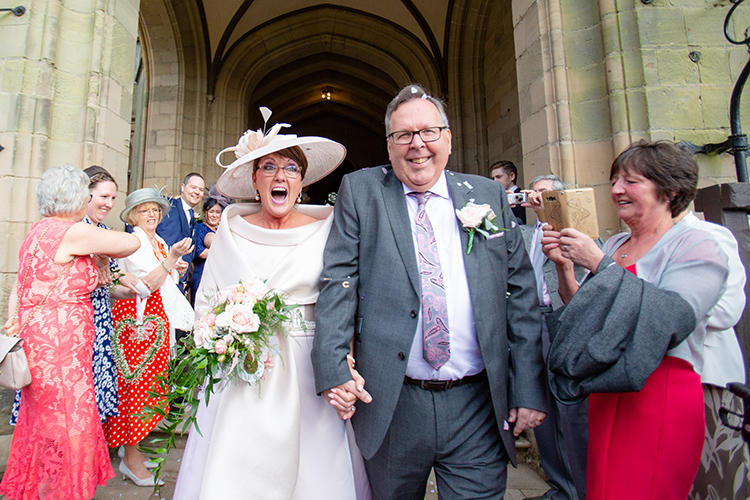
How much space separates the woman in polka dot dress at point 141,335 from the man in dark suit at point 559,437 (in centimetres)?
227

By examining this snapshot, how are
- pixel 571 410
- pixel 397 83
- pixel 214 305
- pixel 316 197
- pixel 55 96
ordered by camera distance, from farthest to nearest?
pixel 316 197, pixel 397 83, pixel 55 96, pixel 571 410, pixel 214 305

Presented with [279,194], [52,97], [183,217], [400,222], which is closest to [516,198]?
[400,222]

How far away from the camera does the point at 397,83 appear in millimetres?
11492

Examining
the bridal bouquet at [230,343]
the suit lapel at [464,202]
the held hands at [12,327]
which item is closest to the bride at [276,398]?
the bridal bouquet at [230,343]

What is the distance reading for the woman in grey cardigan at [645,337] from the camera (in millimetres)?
1322

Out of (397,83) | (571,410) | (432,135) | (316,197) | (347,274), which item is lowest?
(571,410)

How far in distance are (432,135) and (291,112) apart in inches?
600

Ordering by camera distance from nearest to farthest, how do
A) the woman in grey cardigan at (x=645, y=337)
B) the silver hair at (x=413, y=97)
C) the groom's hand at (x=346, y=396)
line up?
the woman in grey cardigan at (x=645, y=337) → the groom's hand at (x=346, y=396) → the silver hair at (x=413, y=97)

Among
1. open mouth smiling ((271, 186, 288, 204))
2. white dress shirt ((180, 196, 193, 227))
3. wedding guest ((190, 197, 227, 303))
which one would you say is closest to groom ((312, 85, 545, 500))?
open mouth smiling ((271, 186, 288, 204))

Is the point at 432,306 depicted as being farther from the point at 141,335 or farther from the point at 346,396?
the point at 141,335

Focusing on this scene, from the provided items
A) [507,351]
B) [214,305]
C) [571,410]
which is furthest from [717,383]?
[214,305]

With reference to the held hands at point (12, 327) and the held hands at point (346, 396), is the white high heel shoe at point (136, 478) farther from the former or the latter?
the held hands at point (346, 396)

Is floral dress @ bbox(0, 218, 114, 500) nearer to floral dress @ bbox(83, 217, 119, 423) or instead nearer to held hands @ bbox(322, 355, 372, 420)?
floral dress @ bbox(83, 217, 119, 423)

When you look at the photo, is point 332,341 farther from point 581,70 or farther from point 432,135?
point 581,70
